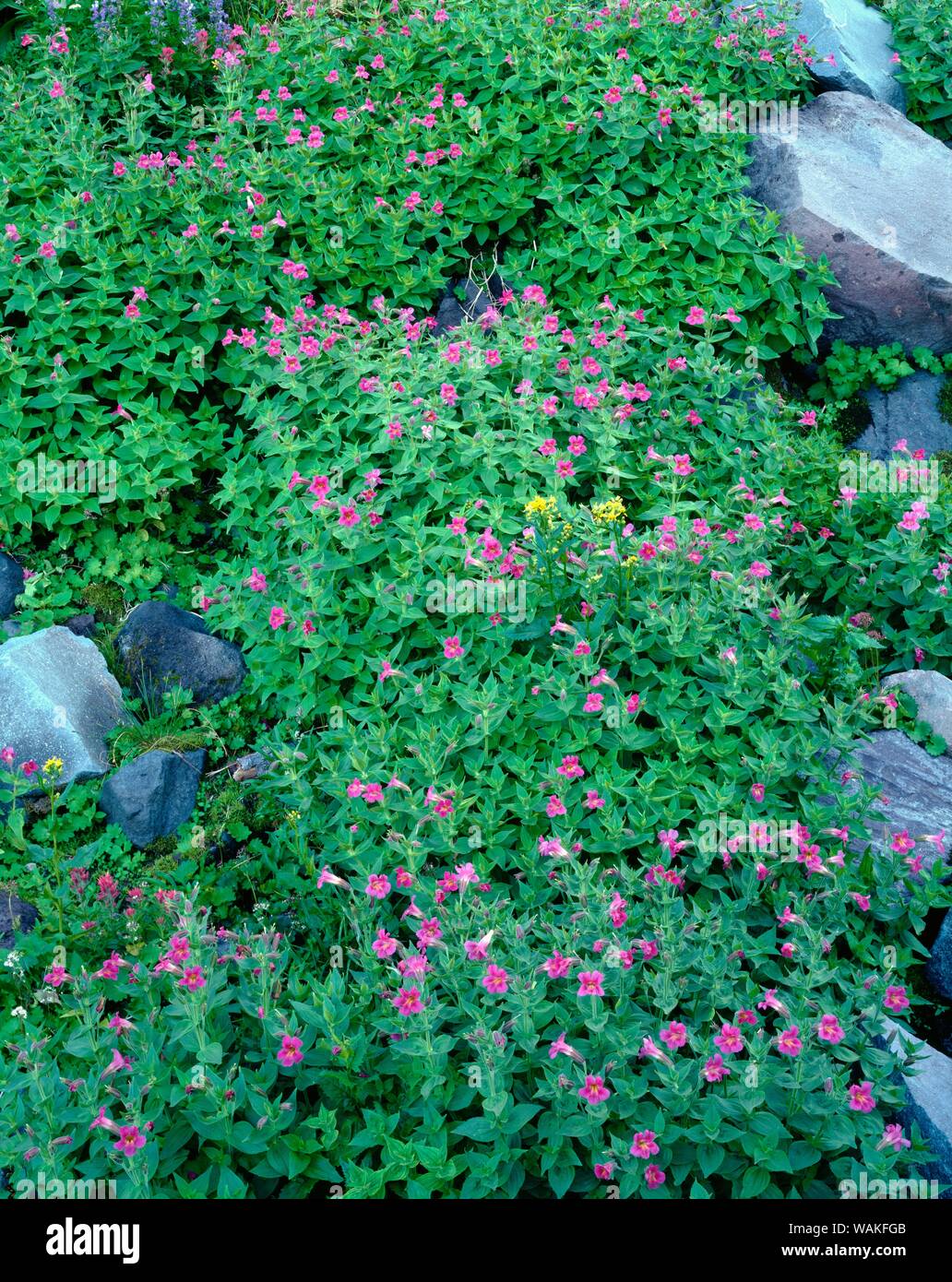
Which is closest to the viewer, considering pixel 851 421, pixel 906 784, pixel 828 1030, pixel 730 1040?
pixel 730 1040

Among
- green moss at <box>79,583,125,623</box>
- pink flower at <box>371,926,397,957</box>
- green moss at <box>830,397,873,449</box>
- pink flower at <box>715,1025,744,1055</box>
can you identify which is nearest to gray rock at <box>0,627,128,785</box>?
green moss at <box>79,583,125,623</box>

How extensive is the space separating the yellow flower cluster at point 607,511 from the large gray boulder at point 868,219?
2.99 meters

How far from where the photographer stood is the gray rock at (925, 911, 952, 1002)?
4410 millimetres

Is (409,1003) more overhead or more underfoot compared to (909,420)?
more underfoot

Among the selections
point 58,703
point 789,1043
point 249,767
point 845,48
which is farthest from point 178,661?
point 845,48

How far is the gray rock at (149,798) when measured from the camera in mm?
5188

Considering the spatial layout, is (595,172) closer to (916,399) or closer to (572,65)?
(572,65)

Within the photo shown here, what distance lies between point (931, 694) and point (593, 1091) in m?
2.88

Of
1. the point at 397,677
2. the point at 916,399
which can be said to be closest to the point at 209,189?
the point at 397,677

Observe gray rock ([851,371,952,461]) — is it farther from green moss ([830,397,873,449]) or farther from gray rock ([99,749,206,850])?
gray rock ([99,749,206,850])

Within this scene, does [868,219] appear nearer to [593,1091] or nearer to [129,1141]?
[593,1091]

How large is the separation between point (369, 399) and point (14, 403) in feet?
6.63

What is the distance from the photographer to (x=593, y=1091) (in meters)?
3.40

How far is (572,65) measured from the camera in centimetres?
779
